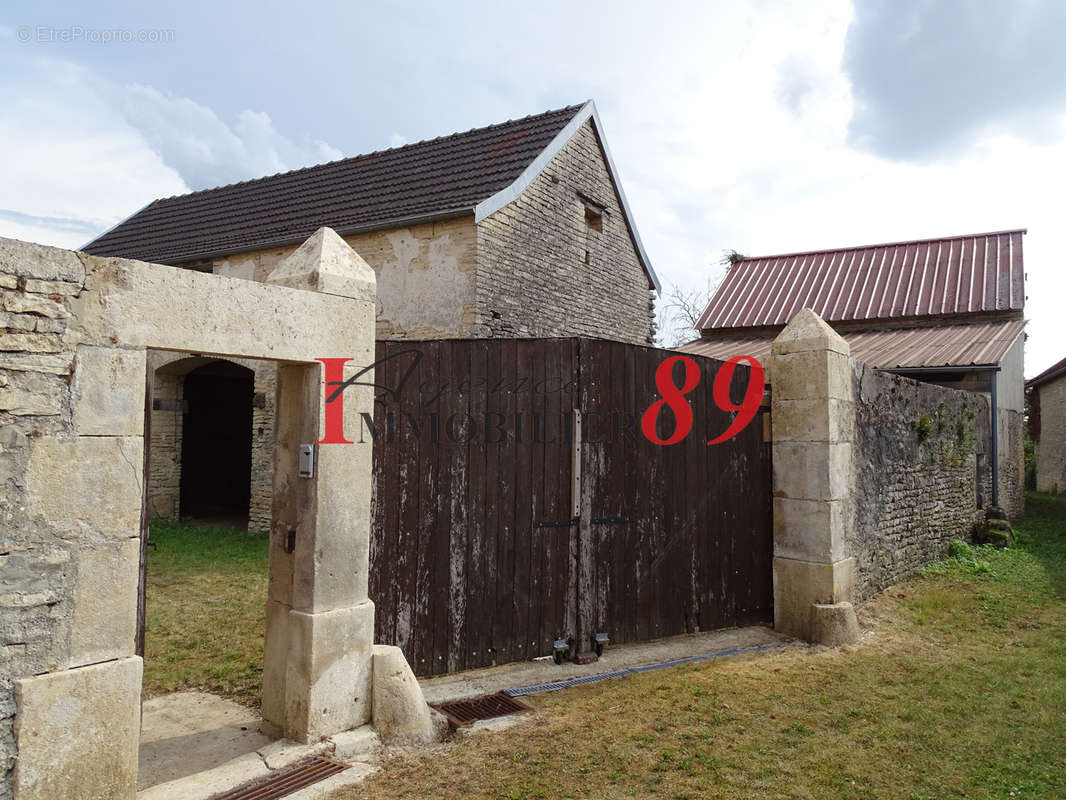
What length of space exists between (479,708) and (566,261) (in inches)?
328

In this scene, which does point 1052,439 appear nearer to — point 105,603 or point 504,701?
point 504,701

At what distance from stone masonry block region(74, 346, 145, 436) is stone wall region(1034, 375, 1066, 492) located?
21853 mm

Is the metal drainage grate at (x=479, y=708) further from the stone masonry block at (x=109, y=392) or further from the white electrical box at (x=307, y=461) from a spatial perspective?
the stone masonry block at (x=109, y=392)

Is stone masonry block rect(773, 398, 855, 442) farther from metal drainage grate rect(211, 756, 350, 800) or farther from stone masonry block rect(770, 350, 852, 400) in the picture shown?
metal drainage grate rect(211, 756, 350, 800)

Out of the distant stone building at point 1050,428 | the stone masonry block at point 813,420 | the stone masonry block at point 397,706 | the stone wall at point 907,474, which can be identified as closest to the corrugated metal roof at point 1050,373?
the distant stone building at point 1050,428

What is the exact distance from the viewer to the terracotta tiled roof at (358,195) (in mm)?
10461

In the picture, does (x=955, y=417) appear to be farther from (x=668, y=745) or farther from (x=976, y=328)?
(x=668, y=745)

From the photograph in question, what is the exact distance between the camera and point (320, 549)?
144 inches

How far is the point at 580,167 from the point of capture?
11.9 metres

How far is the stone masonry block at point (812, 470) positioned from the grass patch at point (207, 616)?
4295 millimetres

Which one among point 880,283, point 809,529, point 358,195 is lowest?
point 809,529

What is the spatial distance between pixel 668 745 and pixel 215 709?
2533 mm

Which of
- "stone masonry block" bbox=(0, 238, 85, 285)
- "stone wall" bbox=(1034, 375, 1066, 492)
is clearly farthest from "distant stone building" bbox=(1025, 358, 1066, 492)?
"stone masonry block" bbox=(0, 238, 85, 285)

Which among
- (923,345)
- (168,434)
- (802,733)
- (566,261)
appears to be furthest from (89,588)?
(923,345)
